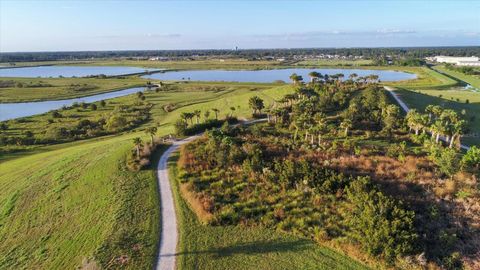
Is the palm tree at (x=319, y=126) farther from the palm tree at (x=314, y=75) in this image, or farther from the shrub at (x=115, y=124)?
the shrub at (x=115, y=124)

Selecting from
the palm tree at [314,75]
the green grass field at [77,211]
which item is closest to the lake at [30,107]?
the green grass field at [77,211]

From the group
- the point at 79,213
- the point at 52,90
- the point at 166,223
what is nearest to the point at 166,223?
the point at 166,223

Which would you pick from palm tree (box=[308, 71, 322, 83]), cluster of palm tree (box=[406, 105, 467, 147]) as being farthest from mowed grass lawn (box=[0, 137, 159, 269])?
palm tree (box=[308, 71, 322, 83])

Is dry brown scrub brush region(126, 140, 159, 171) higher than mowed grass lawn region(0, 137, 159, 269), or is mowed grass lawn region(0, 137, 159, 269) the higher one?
dry brown scrub brush region(126, 140, 159, 171)

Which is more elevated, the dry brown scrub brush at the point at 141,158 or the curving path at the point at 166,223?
the dry brown scrub brush at the point at 141,158

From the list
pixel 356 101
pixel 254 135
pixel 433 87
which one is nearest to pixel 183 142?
pixel 254 135

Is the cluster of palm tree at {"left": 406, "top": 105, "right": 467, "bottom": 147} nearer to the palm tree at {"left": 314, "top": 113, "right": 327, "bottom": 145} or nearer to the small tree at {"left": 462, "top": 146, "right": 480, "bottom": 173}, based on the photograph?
the small tree at {"left": 462, "top": 146, "right": 480, "bottom": 173}
